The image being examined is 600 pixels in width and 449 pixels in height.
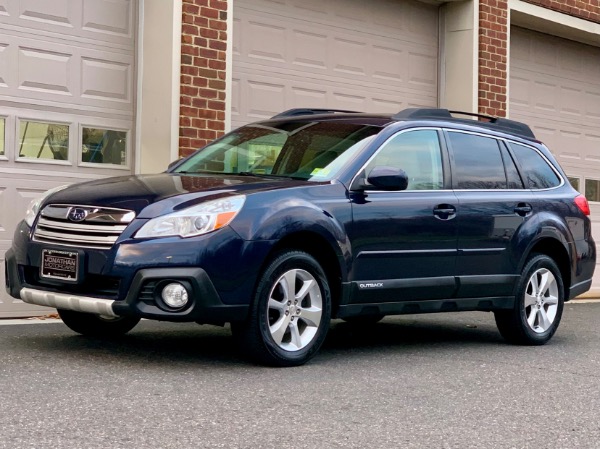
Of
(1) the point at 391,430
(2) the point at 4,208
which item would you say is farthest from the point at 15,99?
(1) the point at 391,430

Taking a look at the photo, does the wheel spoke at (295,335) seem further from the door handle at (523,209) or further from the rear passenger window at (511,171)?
the rear passenger window at (511,171)

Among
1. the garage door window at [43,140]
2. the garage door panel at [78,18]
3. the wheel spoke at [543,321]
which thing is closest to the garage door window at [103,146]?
the garage door window at [43,140]

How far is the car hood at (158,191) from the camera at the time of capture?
6.61 m

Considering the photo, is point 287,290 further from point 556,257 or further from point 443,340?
point 556,257

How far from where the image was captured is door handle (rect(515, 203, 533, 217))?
8585 millimetres

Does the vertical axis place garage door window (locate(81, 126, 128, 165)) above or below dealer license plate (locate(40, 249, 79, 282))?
above

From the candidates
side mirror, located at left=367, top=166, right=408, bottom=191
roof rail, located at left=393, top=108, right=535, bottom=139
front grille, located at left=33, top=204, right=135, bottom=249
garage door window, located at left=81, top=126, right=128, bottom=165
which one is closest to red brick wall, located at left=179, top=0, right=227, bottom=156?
garage door window, located at left=81, top=126, right=128, bottom=165

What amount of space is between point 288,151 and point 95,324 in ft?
5.75

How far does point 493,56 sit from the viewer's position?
14.3m

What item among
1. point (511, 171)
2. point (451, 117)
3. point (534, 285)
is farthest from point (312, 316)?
point (511, 171)

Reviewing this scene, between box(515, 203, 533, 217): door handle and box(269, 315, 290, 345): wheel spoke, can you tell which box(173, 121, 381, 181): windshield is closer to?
box(269, 315, 290, 345): wheel spoke

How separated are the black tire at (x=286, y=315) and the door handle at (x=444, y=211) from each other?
1.19 m

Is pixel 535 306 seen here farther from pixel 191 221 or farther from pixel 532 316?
pixel 191 221

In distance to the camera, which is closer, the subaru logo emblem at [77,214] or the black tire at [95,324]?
the subaru logo emblem at [77,214]
